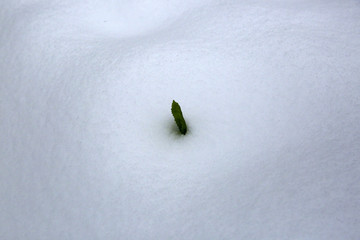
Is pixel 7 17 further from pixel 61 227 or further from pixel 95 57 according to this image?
pixel 61 227

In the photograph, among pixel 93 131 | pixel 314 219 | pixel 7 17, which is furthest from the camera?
pixel 7 17

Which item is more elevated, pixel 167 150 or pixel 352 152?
pixel 167 150

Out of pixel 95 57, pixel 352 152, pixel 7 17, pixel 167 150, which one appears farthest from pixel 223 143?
pixel 7 17

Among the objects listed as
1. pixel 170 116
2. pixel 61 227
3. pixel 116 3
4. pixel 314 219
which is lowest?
pixel 314 219
